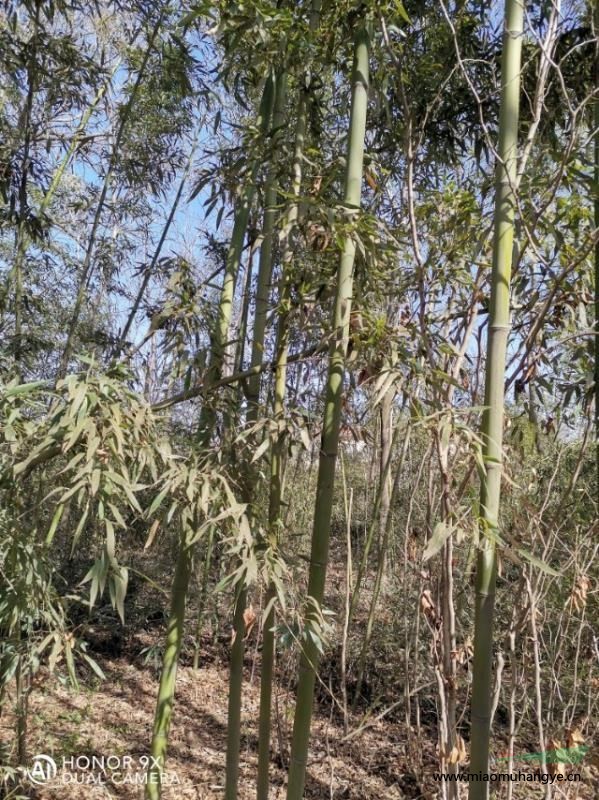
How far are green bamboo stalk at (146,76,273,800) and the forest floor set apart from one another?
0.91 meters

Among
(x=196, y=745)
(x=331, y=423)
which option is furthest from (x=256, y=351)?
(x=196, y=745)

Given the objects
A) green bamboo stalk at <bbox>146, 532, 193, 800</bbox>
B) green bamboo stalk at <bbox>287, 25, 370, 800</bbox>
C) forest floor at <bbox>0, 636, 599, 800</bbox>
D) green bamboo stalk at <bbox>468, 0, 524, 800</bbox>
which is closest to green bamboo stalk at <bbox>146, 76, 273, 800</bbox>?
green bamboo stalk at <bbox>146, 532, 193, 800</bbox>

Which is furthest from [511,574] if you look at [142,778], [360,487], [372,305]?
[372,305]

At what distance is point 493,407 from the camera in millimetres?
1329

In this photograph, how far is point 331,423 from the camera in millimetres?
1602

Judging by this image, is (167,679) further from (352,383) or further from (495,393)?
(495,393)

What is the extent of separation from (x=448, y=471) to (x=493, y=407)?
0.68 ft

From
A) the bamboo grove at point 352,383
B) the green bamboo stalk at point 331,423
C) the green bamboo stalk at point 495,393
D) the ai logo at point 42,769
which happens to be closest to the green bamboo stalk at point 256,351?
the bamboo grove at point 352,383

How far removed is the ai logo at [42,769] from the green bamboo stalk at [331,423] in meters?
1.56

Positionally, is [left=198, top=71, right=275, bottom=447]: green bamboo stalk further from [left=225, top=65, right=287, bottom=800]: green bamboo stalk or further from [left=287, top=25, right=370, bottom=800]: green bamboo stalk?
[left=287, top=25, right=370, bottom=800]: green bamboo stalk

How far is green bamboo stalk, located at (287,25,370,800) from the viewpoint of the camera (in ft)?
4.98

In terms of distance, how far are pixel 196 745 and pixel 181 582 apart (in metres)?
2.08

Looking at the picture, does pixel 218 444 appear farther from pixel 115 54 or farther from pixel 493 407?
pixel 115 54

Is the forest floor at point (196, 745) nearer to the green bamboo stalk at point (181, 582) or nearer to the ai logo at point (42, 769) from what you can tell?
the ai logo at point (42, 769)
